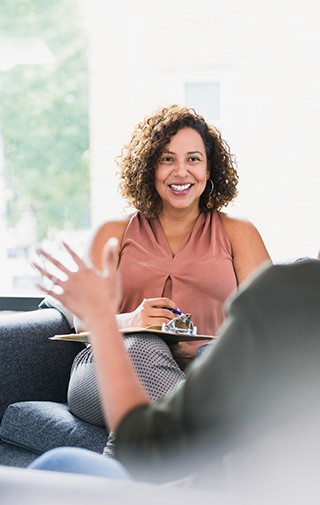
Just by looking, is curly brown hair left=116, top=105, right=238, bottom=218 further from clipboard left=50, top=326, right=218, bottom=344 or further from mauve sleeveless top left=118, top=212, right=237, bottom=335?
clipboard left=50, top=326, right=218, bottom=344

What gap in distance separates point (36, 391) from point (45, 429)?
298 millimetres

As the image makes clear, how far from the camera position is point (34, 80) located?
8.37 meters

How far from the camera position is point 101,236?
2.78 m

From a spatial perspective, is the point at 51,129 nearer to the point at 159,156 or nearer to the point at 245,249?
the point at 159,156

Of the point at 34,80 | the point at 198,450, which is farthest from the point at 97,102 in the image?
the point at 198,450

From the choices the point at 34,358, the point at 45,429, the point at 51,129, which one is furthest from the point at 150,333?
the point at 51,129

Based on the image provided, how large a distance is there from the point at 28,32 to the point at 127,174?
500 cm

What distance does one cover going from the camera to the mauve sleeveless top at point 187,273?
2673mm

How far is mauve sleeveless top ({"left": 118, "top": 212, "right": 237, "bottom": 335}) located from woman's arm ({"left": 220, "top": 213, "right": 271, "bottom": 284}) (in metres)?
0.02

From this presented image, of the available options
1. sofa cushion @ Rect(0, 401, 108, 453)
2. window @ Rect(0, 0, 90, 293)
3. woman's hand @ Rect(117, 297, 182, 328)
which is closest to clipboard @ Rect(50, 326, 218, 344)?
woman's hand @ Rect(117, 297, 182, 328)

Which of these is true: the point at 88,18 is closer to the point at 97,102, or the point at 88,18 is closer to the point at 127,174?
the point at 97,102

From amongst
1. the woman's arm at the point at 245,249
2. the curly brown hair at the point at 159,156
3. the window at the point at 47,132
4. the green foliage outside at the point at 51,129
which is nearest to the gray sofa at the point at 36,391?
the curly brown hair at the point at 159,156

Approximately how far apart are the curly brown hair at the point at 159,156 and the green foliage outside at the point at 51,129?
17.3ft

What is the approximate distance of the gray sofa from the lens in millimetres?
2396
